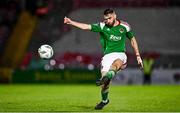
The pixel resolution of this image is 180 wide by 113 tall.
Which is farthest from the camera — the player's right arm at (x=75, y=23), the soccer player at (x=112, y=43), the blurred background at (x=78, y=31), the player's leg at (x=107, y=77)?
the blurred background at (x=78, y=31)

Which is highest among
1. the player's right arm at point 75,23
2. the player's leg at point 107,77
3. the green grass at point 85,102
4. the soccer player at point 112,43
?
the player's right arm at point 75,23

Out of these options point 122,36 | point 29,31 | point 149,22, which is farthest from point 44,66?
point 122,36

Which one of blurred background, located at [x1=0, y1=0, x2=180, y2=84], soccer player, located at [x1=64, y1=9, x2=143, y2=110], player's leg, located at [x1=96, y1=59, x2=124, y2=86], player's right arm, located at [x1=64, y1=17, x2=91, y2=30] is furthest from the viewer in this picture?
blurred background, located at [x1=0, y1=0, x2=180, y2=84]

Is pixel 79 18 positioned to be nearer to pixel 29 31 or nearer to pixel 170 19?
pixel 29 31

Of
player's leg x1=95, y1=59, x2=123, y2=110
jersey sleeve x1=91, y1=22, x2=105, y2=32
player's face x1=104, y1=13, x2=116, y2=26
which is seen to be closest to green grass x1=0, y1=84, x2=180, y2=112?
player's leg x1=95, y1=59, x2=123, y2=110

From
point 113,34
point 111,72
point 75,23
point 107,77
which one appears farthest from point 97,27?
point 107,77

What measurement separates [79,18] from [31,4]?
173 inches

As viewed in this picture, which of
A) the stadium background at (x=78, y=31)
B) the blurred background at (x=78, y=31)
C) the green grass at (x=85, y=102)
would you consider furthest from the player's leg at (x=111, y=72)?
the blurred background at (x=78, y=31)

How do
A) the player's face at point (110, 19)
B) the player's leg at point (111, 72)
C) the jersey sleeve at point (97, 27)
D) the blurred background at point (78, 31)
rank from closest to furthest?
the player's leg at point (111, 72)
the player's face at point (110, 19)
the jersey sleeve at point (97, 27)
the blurred background at point (78, 31)

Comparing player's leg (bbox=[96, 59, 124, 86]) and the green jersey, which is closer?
player's leg (bbox=[96, 59, 124, 86])

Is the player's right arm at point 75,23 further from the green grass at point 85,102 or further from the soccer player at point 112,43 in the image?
the green grass at point 85,102

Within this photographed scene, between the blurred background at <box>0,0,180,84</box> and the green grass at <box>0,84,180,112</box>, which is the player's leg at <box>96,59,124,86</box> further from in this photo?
the blurred background at <box>0,0,180,84</box>

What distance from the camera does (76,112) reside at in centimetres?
1018

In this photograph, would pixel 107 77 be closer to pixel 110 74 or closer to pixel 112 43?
pixel 110 74
